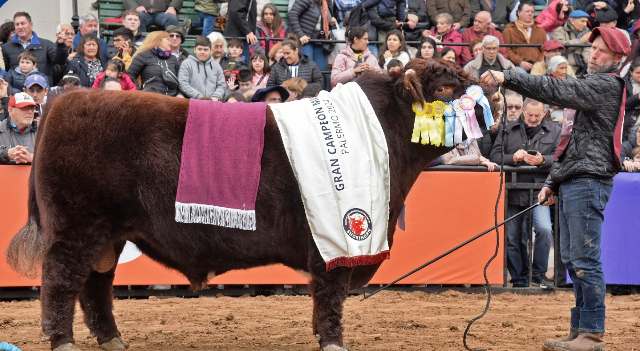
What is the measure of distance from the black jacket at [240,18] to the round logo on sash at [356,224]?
8.04m

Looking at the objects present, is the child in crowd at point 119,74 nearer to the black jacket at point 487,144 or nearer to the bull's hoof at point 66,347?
the black jacket at point 487,144

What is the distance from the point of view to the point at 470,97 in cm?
515

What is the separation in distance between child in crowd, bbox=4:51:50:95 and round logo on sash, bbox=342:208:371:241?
23.0 feet

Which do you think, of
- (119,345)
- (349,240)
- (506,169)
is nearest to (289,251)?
(349,240)

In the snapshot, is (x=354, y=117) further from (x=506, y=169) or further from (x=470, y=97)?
(x=506, y=169)

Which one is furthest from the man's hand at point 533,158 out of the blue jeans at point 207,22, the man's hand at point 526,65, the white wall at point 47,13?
the white wall at point 47,13

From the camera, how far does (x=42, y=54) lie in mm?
10836

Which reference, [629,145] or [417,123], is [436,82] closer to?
[417,123]

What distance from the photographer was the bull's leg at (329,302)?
16.1 ft

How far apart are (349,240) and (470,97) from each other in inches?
52.6

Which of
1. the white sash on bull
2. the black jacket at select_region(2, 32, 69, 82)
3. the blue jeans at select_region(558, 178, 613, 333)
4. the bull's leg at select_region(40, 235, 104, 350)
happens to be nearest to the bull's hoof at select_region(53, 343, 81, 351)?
the bull's leg at select_region(40, 235, 104, 350)

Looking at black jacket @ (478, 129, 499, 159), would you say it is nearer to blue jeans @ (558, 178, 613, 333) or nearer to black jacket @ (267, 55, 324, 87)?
black jacket @ (267, 55, 324, 87)

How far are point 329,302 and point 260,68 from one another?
6811 millimetres

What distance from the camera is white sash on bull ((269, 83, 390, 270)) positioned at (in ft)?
16.0
